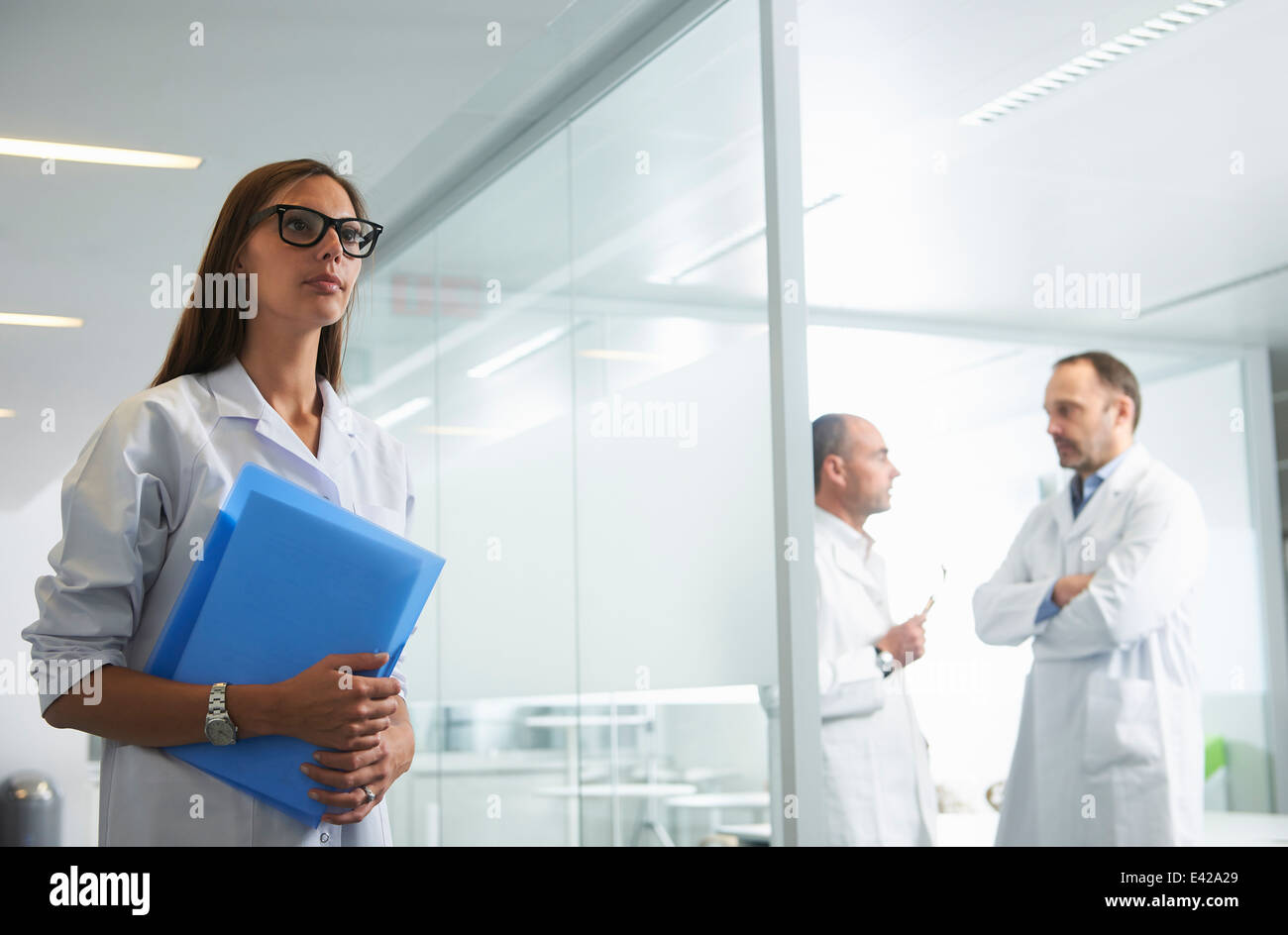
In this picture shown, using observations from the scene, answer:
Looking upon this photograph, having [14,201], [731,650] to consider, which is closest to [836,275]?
[731,650]

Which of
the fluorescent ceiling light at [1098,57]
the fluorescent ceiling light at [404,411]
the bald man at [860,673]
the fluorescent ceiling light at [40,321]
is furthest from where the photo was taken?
the fluorescent ceiling light at [404,411]

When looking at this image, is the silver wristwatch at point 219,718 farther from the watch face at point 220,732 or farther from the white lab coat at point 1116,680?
the white lab coat at point 1116,680

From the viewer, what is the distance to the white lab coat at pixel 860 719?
2426mm

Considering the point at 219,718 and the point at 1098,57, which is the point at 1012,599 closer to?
the point at 1098,57

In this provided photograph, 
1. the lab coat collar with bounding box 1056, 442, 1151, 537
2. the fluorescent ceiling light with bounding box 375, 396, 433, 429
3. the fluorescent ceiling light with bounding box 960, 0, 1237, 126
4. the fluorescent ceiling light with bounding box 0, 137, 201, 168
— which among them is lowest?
the lab coat collar with bounding box 1056, 442, 1151, 537

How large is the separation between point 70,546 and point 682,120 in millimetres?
1860

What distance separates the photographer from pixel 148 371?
104 inches

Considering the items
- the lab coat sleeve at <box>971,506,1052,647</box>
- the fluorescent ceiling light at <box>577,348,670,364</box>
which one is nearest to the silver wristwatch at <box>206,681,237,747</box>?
the fluorescent ceiling light at <box>577,348,670,364</box>

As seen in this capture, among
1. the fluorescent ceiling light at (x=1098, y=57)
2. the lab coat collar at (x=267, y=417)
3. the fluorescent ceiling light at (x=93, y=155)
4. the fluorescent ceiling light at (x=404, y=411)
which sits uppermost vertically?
the fluorescent ceiling light at (x=1098, y=57)

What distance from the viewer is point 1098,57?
3.12 meters

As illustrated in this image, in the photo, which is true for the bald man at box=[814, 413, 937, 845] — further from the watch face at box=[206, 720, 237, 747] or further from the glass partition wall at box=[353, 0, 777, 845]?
the watch face at box=[206, 720, 237, 747]

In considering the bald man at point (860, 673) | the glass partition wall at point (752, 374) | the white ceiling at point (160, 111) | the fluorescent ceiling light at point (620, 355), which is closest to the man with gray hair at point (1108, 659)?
the glass partition wall at point (752, 374)

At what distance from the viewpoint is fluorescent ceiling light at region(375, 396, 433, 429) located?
3514 millimetres

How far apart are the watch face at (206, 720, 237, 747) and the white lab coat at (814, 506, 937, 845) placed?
1492 mm
